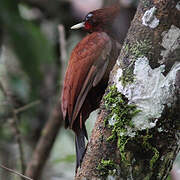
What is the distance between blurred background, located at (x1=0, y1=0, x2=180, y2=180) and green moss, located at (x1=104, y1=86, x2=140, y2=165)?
1344mm

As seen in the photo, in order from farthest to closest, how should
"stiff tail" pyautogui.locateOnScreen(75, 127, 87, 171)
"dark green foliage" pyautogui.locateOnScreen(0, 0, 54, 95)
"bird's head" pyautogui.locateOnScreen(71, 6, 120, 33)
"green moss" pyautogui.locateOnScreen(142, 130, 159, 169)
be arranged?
"dark green foliage" pyautogui.locateOnScreen(0, 0, 54, 95), "bird's head" pyautogui.locateOnScreen(71, 6, 120, 33), "stiff tail" pyautogui.locateOnScreen(75, 127, 87, 171), "green moss" pyautogui.locateOnScreen(142, 130, 159, 169)

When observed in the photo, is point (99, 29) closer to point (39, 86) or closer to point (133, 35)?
point (133, 35)

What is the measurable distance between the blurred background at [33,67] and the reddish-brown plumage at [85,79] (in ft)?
2.30

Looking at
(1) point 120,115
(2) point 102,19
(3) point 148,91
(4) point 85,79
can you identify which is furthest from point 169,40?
(2) point 102,19

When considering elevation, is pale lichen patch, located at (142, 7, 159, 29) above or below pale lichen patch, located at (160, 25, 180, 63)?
above

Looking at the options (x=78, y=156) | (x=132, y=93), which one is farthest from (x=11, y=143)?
(x=132, y=93)

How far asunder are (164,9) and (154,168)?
0.63 m

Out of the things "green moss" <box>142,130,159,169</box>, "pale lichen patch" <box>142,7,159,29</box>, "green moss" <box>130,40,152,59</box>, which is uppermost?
"pale lichen patch" <box>142,7,159,29</box>

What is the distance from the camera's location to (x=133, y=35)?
1801 millimetres

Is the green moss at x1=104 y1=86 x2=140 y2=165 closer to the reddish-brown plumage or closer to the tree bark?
the tree bark

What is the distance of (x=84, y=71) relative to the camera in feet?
7.86

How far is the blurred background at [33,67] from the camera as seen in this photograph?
12.0 ft

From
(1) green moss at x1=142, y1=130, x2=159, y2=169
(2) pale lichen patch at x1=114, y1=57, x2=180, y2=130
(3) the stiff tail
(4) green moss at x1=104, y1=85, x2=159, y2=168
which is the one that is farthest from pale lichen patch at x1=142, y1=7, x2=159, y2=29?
(3) the stiff tail

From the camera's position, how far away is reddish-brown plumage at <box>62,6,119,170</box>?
2.36m
